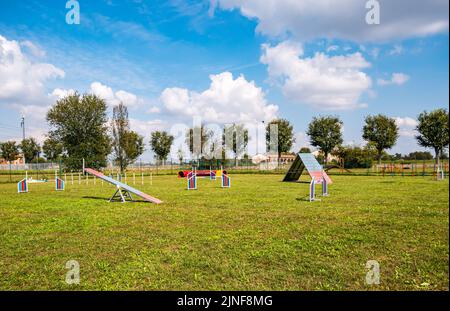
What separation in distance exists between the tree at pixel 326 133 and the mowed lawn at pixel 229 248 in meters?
42.3

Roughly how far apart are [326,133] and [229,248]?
157 feet

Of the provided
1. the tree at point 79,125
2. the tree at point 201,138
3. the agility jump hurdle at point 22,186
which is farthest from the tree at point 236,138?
the agility jump hurdle at point 22,186

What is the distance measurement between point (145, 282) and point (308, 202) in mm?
7999

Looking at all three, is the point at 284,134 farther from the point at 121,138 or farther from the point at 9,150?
the point at 9,150

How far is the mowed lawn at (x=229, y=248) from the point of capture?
13.2ft

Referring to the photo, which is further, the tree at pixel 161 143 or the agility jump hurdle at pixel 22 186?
the tree at pixel 161 143

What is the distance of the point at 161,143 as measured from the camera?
73562 millimetres

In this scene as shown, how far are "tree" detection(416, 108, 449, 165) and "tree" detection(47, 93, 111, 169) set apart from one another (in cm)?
4202

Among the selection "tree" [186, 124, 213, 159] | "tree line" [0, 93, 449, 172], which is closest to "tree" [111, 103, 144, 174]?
"tree line" [0, 93, 449, 172]

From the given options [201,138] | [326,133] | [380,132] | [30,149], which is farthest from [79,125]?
[30,149]

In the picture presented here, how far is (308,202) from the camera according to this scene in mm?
10977

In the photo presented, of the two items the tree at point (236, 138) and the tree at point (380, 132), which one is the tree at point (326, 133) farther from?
the tree at point (236, 138)
